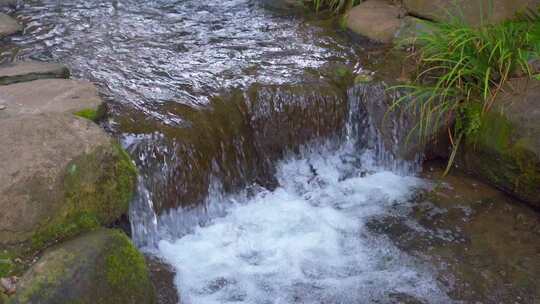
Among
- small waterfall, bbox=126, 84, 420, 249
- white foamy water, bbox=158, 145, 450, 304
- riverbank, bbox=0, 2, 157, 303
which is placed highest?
riverbank, bbox=0, 2, 157, 303

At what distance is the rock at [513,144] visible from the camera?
4.45m

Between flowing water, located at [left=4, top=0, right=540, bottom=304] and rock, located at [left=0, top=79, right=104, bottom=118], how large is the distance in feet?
0.64

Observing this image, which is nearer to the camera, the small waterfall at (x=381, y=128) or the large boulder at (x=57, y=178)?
the large boulder at (x=57, y=178)

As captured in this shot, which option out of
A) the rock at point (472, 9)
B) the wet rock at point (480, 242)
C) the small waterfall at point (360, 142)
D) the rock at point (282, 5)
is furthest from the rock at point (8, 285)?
the rock at point (282, 5)

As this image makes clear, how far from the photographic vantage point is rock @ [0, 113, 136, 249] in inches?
120

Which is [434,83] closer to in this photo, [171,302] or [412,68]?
[412,68]

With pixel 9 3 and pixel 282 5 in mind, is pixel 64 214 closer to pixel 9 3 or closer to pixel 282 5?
pixel 9 3

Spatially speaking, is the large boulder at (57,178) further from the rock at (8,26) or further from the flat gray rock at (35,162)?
→ the rock at (8,26)

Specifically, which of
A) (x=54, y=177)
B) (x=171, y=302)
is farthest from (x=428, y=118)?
(x=54, y=177)

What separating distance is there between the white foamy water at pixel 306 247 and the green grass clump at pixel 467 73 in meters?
0.53

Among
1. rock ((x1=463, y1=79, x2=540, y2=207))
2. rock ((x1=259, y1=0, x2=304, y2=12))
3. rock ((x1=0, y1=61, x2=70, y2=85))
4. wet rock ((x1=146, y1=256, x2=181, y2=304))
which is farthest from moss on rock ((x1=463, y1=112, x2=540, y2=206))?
rock ((x1=0, y1=61, x2=70, y2=85))

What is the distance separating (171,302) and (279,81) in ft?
7.02

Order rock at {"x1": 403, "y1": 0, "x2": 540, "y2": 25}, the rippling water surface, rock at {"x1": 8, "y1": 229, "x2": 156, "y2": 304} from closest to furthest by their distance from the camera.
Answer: rock at {"x1": 8, "y1": 229, "x2": 156, "y2": 304} → the rippling water surface → rock at {"x1": 403, "y1": 0, "x2": 540, "y2": 25}

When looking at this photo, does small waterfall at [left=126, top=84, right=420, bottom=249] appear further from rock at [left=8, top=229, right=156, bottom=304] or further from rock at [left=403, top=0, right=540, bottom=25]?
rock at [left=8, top=229, right=156, bottom=304]
